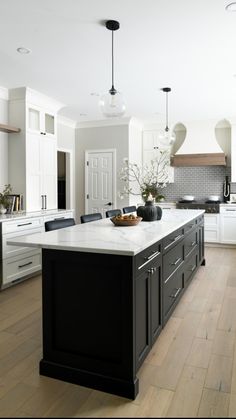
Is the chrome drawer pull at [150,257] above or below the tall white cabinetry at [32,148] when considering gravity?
below

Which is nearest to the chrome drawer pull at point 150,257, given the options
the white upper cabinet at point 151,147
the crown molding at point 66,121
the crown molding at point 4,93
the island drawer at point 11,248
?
the island drawer at point 11,248

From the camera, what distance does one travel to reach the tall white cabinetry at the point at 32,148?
4938 mm

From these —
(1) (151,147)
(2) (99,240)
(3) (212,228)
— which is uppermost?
(1) (151,147)

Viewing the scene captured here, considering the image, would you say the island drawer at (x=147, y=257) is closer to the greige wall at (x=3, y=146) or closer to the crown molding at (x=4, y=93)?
the greige wall at (x=3, y=146)

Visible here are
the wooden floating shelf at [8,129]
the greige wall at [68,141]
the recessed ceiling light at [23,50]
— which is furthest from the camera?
the greige wall at [68,141]

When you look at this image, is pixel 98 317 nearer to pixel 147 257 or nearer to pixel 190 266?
pixel 147 257

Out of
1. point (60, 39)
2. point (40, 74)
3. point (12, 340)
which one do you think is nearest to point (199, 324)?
point (12, 340)

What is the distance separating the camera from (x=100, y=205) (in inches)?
285

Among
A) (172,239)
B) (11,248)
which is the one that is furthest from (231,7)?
(11,248)

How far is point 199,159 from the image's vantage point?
22.8 feet

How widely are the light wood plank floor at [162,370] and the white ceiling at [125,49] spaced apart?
111 inches

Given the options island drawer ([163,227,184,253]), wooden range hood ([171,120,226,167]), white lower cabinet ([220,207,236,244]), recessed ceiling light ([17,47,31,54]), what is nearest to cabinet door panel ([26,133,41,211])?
recessed ceiling light ([17,47,31,54])

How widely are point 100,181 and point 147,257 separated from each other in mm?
5136

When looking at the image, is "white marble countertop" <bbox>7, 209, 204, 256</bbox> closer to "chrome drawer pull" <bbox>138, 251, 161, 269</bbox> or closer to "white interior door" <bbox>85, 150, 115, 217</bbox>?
"chrome drawer pull" <bbox>138, 251, 161, 269</bbox>
